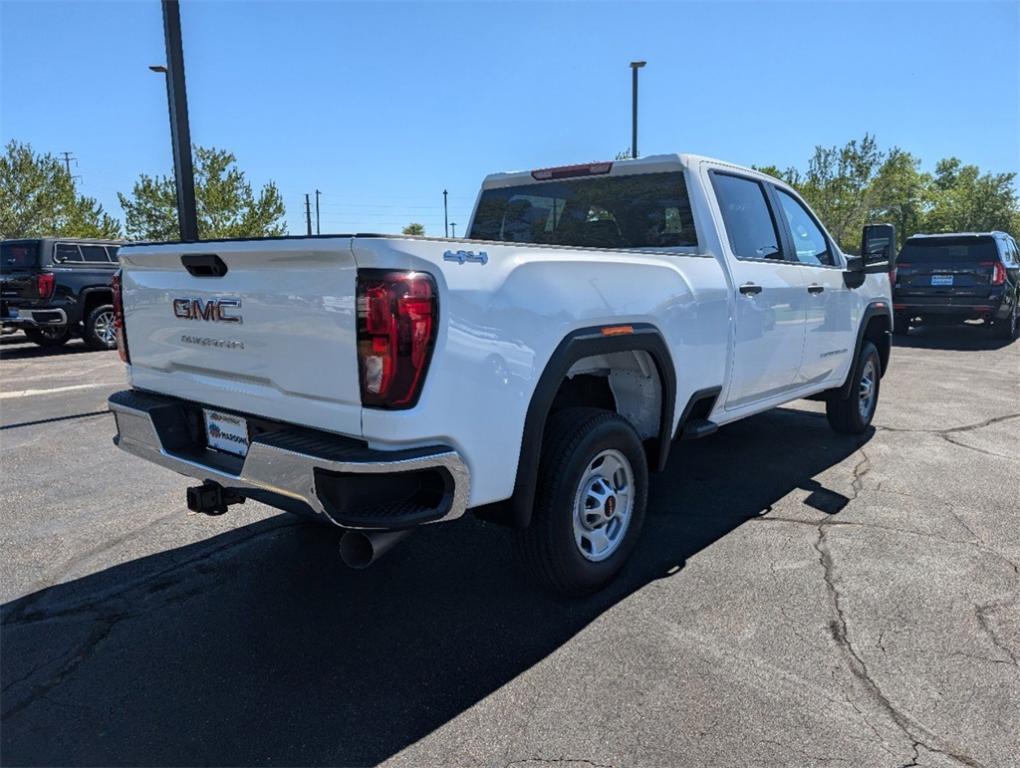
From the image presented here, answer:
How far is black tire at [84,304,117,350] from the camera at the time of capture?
41.4ft

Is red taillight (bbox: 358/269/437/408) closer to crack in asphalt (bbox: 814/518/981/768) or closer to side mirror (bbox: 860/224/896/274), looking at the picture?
crack in asphalt (bbox: 814/518/981/768)

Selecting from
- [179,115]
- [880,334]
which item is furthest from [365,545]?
[179,115]

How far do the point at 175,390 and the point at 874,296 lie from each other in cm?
548

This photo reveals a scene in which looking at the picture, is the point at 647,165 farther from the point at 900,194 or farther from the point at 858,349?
the point at 900,194

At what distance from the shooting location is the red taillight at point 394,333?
7.69 ft

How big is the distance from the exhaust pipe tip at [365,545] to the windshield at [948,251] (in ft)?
43.8

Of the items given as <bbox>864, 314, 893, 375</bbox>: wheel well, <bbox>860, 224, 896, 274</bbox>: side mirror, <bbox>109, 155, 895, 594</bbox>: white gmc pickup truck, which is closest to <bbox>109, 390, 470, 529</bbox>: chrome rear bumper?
<bbox>109, 155, 895, 594</bbox>: white gmc pickup truck

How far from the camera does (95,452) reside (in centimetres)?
586

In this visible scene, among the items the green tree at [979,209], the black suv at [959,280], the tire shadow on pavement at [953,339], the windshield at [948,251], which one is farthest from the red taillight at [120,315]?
the green tree at [979,209]

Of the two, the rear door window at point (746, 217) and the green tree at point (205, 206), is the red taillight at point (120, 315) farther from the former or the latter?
the green tree at point (205, 206)

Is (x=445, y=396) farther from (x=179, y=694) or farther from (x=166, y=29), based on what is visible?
(x=166, y=29)

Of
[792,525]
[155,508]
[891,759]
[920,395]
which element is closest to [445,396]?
[891,759]

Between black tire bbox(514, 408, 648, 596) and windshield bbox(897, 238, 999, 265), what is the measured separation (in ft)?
39.8

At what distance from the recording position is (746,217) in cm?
461
